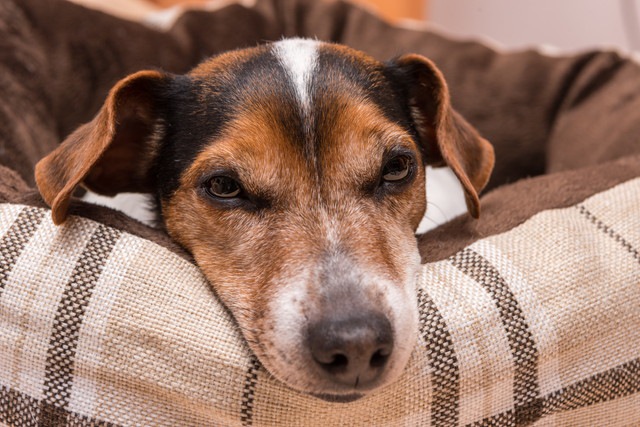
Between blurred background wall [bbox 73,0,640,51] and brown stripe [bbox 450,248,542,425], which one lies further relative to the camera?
blurred background wall [bbox 73,0,640,51]

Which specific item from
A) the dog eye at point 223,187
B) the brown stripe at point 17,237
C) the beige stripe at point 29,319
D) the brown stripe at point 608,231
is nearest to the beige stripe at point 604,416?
the brown stripe at point 608,231

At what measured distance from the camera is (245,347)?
1.32 meters

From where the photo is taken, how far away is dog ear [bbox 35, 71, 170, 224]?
4.80 ft

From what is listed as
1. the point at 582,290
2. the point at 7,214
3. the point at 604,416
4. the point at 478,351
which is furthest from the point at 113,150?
the point at 604,416

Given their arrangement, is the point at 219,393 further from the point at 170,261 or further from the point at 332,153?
the point at 332,153

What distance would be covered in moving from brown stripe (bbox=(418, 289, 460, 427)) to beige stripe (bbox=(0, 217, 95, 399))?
2.46 ft

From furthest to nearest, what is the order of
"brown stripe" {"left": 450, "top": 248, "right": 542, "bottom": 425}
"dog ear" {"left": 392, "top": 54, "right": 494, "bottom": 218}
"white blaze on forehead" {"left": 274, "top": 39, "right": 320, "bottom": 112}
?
"dog ear" {"left": 392, "top": 54, "right": 494, "bottom": 218}, "white blaze on forehead" {"left": 274, "top": 39, "right": 320, "bottom": 112}, "brown stripe" {"left": 450, "top": 248, "right": 542, "bottom": 425}

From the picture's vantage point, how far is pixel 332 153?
1491mm

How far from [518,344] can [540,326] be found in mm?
68

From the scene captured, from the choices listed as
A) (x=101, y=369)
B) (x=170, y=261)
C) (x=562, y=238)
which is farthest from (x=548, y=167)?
(x=101, y=369)

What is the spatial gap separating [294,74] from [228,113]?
19 cm

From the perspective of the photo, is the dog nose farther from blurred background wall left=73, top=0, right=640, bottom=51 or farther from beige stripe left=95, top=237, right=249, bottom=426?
blurred background wall left=73, top=0, right=640, bottom=51

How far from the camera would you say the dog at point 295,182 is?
4.07ft

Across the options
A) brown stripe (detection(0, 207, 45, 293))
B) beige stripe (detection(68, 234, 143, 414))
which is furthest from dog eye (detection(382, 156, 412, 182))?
brown stripe (detection(0, 207, 45, 293))
